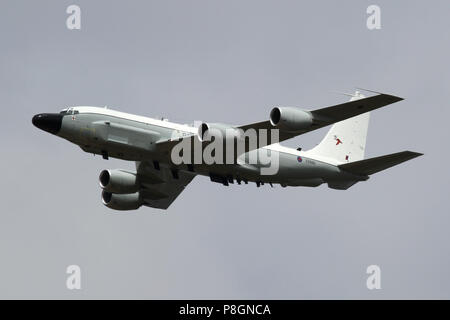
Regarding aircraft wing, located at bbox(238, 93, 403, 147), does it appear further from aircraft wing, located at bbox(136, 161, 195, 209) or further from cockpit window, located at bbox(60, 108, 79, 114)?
cockpit window, located at bbox(60, 108, 79, 114)

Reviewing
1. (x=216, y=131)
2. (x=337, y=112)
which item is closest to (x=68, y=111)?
(x=216, y=131)

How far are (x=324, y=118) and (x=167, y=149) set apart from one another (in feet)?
36.3

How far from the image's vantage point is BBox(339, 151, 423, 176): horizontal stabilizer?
254ft

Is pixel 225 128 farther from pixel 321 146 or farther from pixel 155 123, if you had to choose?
pixel 321 146

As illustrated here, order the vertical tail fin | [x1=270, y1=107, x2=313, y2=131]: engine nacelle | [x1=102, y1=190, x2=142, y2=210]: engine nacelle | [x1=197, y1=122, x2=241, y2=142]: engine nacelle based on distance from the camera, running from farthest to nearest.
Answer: [x1=102, y1=190, x2=142, y2=210]: engine nacelle → the vertical tail fin → [x1=197, y1=122, x2=241, y2=142]: engine nacelle → [x1=270, y1=107, x2=313, y2=131]: engine nacelle

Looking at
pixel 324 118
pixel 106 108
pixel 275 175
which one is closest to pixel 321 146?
pixel 275 175

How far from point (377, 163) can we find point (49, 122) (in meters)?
22.9

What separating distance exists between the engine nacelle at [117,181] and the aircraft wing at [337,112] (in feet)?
39.6

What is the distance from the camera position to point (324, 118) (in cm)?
7438

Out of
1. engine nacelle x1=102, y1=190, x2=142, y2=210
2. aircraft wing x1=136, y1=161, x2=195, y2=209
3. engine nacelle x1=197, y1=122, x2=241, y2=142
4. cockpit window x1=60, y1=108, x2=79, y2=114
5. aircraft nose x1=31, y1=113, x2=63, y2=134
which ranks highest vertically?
cockpit window x1=60, y1=108, x2=79, y2=114

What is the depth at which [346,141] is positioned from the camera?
289ft

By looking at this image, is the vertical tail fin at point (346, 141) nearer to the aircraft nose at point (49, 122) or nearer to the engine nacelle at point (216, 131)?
the engine nacelle at point (216, 131)

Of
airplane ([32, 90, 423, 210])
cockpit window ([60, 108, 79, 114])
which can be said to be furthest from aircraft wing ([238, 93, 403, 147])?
cockpit window ([60, 108, 79, 114])

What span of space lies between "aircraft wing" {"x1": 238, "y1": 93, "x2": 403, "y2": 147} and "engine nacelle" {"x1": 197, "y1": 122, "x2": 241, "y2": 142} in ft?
2.06
